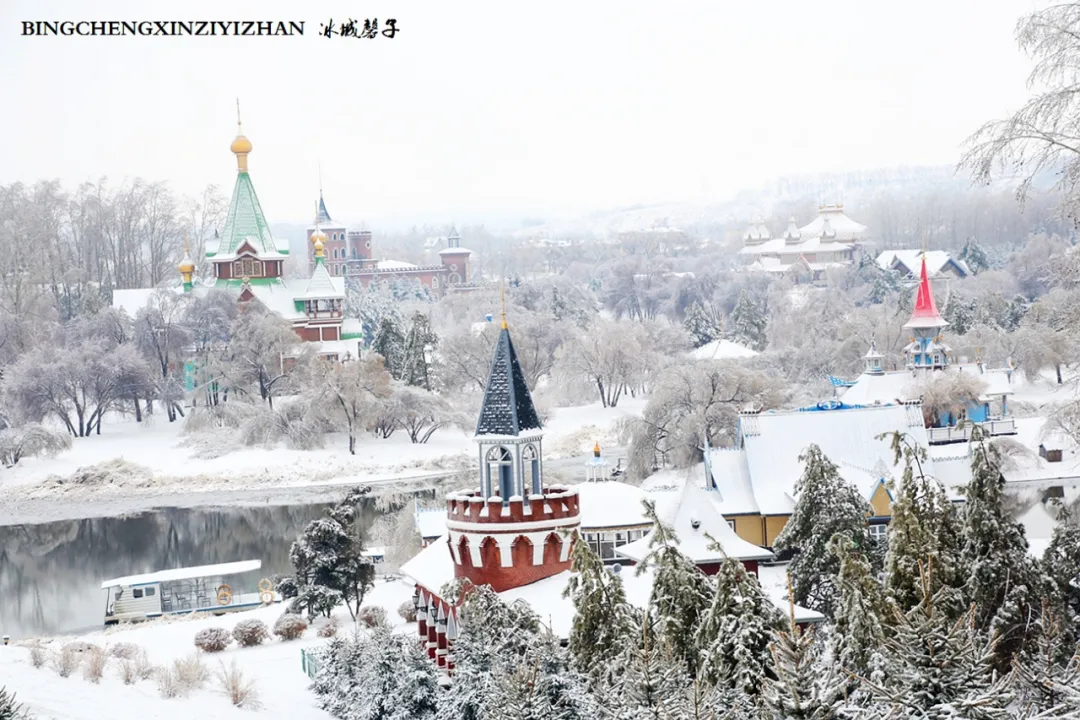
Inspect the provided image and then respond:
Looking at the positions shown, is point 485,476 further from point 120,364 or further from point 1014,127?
point 120,364

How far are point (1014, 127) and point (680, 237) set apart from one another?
16318cm

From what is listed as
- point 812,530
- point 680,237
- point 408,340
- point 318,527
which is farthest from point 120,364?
point 680,237

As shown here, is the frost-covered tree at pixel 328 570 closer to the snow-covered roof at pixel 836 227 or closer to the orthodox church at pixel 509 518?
the orthodox church at pixel 509 518

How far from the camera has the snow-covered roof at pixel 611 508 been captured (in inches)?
961

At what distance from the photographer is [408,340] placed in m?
55.5

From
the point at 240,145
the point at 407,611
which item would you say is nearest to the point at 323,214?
the point at 240,145

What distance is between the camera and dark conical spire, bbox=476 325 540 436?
18.4 metres

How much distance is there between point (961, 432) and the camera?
135 feet

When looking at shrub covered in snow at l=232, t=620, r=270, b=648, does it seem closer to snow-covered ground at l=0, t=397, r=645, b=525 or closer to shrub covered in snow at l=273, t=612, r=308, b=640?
shrub covered in snow at l=273, t=612, r=308, b=640

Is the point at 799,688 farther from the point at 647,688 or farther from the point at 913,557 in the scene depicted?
the point at 913,557

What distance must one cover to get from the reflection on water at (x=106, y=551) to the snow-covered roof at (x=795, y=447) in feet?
34.9

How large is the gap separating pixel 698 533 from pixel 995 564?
7286 millimetres

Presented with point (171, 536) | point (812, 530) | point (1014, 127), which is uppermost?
point (1014, 127)

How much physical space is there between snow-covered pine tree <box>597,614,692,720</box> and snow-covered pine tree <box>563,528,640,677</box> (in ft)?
5.24
